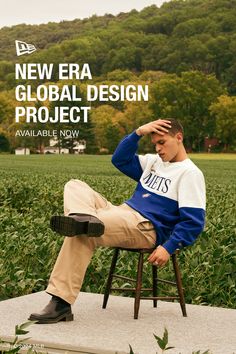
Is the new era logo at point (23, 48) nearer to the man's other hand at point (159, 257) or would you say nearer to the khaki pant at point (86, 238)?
the khaki pant at point (86, 238)

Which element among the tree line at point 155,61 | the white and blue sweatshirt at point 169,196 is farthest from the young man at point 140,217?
the tree line at point 155,61

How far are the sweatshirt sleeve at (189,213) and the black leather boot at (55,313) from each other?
0.81m

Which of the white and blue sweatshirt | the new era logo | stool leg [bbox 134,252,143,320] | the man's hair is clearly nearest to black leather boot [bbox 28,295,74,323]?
stool leg [bbox 134,252,143,320]

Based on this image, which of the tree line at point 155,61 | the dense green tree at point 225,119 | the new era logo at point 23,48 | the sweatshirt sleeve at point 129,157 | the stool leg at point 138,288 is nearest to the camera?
the stool leg at point 138,288

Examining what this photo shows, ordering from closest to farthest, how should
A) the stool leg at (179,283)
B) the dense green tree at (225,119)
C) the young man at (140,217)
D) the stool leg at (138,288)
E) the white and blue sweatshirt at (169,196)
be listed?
the young man at (140,217), the white and blue sweatshirt at (169,196), the stool leg at (138,288), the stool leg at (179,283), the dense green tree at (225,119)

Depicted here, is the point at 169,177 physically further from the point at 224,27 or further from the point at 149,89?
the point at 224,27

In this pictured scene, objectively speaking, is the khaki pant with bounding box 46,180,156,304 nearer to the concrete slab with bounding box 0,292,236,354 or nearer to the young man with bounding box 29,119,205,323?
the young man with bounding box 29,119,205,323

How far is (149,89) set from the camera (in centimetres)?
12288

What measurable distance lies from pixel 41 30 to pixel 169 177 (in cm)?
14508

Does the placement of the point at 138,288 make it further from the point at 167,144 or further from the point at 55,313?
the point at 167,144

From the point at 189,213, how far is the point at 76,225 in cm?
85

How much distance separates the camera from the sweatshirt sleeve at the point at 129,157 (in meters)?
6.16

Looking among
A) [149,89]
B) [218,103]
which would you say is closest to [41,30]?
[149,89]

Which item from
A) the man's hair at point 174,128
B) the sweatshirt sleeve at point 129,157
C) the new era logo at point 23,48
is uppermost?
the new era logo at point 23,48
